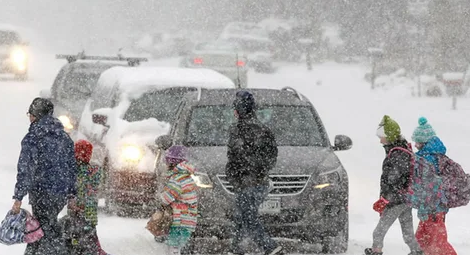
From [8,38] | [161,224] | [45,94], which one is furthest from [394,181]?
[8,38]

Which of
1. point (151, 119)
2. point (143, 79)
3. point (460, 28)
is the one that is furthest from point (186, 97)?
point (460, 28)

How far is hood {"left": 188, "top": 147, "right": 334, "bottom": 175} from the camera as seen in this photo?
9.88 metres

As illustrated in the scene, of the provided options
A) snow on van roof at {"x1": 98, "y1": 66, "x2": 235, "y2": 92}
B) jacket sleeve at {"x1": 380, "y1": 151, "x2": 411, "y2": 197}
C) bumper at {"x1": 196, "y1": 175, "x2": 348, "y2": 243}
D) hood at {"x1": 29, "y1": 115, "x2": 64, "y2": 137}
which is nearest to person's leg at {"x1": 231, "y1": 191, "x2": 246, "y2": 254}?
bumper at {"x1": 196, "y1": 175, "x2": 348, "y2": 243}

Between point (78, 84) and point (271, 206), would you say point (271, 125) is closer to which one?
point (271, 206)

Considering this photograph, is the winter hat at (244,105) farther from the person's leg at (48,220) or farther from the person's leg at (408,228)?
the person's leg at (48,220)

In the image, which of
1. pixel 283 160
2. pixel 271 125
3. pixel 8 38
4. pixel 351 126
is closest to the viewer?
pixel 283 160

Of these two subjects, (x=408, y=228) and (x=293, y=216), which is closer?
(x=408, y=228)

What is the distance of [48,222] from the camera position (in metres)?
8.05

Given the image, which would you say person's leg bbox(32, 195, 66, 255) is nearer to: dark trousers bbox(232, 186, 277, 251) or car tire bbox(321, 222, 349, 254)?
dark trousers bbox(232, 186, 277, 251)

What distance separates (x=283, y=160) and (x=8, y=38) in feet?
85.5

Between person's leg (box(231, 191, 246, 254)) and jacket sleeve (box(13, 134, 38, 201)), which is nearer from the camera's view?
jacket sleeve (box(13, 134, 38, 201))

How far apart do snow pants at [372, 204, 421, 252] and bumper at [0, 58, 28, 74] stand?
26.8 m

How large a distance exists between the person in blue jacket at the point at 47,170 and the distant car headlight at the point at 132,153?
384 cm

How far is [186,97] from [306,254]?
2310 mm
